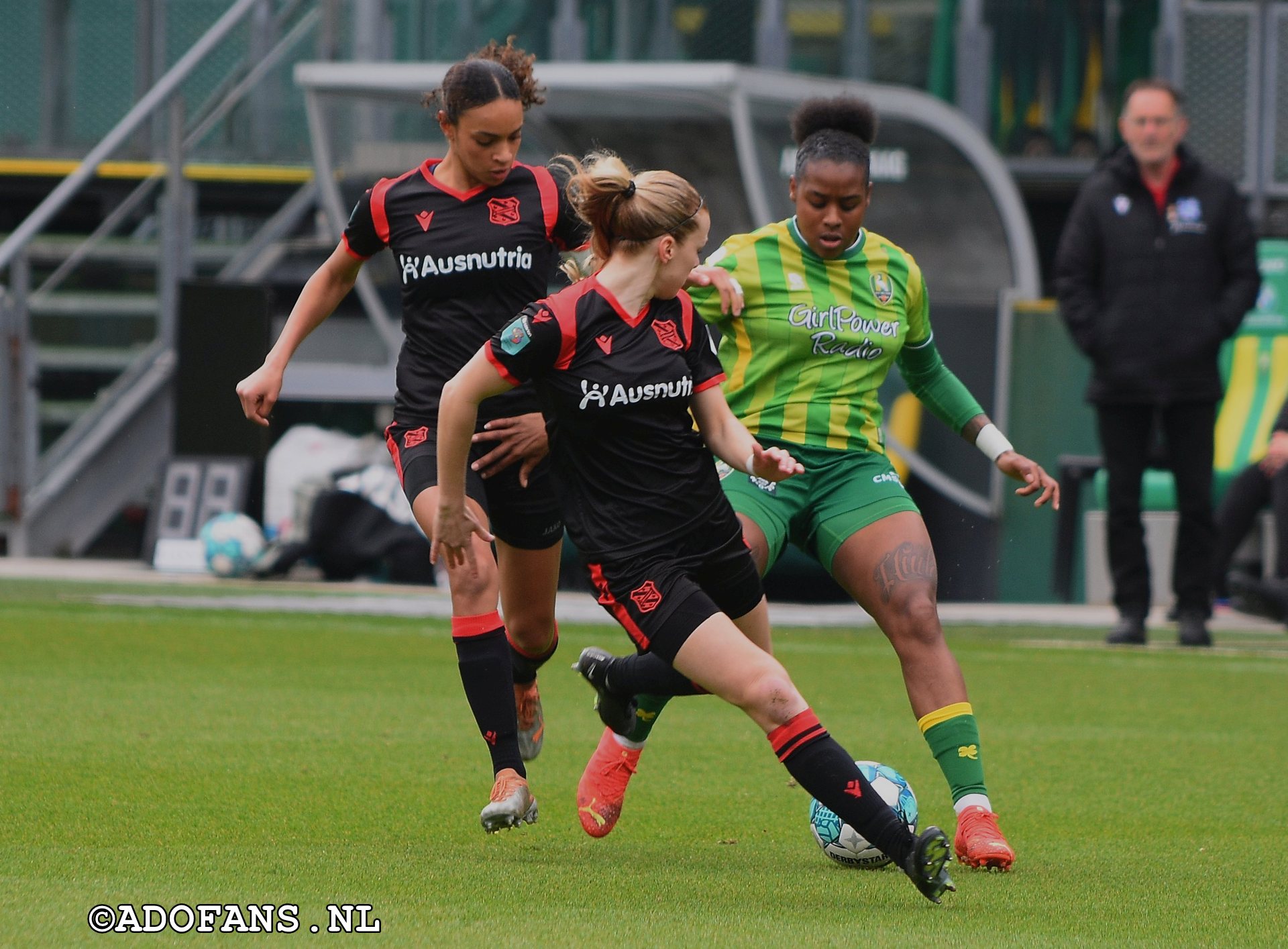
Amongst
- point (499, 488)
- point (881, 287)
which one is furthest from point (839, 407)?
point (499, 488)

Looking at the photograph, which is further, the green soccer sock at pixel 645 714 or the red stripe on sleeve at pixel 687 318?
the green soccer sock at pixel 645 714

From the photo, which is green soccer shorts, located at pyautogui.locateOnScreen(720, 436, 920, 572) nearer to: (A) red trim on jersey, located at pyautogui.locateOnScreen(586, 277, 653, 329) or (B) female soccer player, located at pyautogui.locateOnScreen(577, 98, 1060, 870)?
(B) female soccer player, located at pyautogui.locateOnScreen(577, 98, 1060, 870)

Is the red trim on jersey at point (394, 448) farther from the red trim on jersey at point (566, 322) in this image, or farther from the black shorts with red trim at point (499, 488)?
the red trim on jersey at point (566, 322)

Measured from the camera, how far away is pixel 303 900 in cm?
423

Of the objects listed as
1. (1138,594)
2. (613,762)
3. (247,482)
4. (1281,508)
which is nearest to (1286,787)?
(613,762)

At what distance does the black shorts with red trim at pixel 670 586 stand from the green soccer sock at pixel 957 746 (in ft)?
2.19

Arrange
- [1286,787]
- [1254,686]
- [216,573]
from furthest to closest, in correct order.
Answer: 1. [216,573]
2. [1254,686]
3. [1286,787]

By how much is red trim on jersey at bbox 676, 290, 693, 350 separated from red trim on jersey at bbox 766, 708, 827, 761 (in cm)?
93

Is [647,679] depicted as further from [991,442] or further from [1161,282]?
[1161,282]

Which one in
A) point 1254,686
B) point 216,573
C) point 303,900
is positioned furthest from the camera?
point 216,573

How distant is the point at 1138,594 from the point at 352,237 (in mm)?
5847

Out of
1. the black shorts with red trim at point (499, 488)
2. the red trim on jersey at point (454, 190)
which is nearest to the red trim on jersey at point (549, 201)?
the red trim on jersey at point (454, 190)

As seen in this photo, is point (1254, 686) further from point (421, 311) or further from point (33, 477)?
point (33, 477)

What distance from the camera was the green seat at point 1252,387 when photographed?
1333 cm
